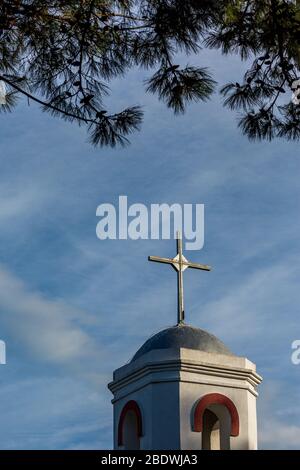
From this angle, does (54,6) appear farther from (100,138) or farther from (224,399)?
(224,399)

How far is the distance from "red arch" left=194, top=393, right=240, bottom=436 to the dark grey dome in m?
0.83

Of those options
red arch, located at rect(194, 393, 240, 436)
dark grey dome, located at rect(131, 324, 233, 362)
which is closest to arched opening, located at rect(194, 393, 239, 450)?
red arch, located at rect(194, 393, 240, 436)

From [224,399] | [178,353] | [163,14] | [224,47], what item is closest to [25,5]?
[163,14]

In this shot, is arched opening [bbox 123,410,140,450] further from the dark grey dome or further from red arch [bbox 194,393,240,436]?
red arch [bbox 194,393,240,436]

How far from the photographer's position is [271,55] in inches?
476

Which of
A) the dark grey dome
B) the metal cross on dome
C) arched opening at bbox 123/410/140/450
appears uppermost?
the metal cross on dome

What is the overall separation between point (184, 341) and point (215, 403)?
1136mm

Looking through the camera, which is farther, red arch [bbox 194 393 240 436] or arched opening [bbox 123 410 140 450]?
arched opening [bbox 123 410 140 450]

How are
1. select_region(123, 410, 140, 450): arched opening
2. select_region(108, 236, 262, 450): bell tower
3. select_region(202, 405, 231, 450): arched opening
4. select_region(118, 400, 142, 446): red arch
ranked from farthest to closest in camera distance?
1. select_region(123, 410, 140, 450): arched opening
2. select_region(202, 405, 231, 450): arched opening
3. select_region(118, 400, 142, 446): red arch
4. select_region(108, 236, 262, 450): bell tower

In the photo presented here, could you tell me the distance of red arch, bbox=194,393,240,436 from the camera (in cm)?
1659

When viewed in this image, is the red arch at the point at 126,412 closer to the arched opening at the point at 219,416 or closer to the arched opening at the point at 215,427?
the arched opening at the point at 219,416

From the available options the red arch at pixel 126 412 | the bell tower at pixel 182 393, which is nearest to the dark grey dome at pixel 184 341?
the bell tower at pixel 182 393

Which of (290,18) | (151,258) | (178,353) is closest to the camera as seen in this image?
(290,18)
